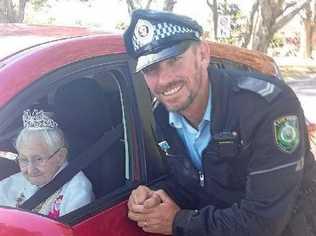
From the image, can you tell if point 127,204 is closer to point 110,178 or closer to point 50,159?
point 110,178

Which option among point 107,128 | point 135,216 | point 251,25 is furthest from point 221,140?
point 251,25

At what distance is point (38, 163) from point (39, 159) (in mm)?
20

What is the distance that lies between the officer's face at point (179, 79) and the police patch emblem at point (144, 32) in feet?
0.32

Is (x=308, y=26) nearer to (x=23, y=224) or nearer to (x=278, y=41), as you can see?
(x=278, y=41)

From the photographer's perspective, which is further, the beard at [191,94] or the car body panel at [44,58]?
the beard at [191,94]

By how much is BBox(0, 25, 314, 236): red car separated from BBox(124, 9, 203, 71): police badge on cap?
0.15 metres

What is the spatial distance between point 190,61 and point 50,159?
0.68 metres

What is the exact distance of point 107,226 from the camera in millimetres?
2336

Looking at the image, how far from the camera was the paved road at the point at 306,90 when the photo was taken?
1416 centimetres

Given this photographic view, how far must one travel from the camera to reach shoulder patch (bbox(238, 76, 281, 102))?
2.35 metres

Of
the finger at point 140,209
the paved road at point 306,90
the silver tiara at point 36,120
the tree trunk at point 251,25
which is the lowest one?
the paved road at point 306,90

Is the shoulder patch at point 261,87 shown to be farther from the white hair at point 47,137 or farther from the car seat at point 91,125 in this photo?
the white hair at point 47,137

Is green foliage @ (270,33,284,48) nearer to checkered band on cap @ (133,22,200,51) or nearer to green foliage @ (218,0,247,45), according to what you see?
green foliage @ (218,0,247,45)

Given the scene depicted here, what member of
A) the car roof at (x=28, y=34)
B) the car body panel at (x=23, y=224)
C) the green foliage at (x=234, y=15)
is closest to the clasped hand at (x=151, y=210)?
the car roof at (x=28, y=34)
